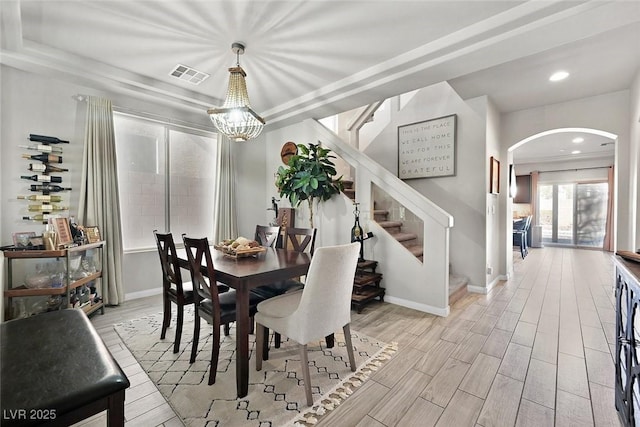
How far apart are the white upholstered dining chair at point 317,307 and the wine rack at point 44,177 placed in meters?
2.85

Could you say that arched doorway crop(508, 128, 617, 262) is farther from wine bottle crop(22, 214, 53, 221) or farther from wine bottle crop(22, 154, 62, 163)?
wine bottle crop(22, 214, 53, 221)

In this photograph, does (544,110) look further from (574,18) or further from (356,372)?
(356,372)

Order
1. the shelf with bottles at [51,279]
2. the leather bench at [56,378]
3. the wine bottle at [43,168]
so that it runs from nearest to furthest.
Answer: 1. the leather bench at [56,378]
2. the shelf with bottles at [51,279]
3. the wine bottle at [43,168]

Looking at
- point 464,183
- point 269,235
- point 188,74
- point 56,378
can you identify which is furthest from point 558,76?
point 56,378

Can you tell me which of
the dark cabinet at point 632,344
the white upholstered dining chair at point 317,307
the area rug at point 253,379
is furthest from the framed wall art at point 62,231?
the dark cabinet at point 632,344

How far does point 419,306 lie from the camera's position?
10.4 feet

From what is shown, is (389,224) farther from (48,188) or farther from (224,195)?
(48,188)

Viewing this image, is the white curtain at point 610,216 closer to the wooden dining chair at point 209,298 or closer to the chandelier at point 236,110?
the chandelier at point 236,110

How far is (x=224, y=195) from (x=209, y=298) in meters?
2.75

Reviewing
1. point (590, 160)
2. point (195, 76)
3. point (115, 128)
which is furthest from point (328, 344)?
point (590, 160)

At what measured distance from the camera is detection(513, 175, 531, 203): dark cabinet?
891 centimetres

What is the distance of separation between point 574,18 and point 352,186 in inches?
128

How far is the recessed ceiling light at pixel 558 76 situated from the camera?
318 centimetres

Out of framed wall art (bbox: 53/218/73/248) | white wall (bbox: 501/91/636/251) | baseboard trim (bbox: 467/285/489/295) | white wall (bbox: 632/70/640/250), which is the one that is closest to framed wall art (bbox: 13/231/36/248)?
Answer: framed wall art (bbox: 53/218/73/248)
